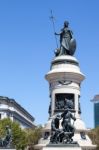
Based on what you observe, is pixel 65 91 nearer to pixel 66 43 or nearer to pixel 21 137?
pixel 66 43

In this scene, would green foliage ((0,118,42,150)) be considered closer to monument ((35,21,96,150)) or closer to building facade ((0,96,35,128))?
monument ((35,21,96,150))

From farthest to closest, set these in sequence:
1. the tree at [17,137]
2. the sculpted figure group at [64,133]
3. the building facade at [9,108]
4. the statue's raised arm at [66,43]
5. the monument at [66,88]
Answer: the building facade at [9,108] → the tree at [17,137] → the statue's raised arm at [66,43] → the monument at [66,88] → the sculpted figure group at [64,133]

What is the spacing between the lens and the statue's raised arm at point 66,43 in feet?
123

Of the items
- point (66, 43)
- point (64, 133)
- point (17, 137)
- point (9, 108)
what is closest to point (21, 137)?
point (17, 137)

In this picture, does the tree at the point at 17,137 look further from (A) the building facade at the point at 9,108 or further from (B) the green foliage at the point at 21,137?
(A) the building facade at the point at 9,108

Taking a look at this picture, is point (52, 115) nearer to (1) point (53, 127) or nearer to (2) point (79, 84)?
(2) point (79, 84)

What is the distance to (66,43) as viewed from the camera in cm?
3762

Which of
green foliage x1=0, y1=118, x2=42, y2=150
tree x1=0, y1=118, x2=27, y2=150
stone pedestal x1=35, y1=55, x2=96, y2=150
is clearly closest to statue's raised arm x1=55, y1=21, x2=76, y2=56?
stone pedestal x1=35, y1=55, x2=96, y2=150

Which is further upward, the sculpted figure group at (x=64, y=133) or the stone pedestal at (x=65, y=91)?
the stone pedestal at (x=65, y=91)

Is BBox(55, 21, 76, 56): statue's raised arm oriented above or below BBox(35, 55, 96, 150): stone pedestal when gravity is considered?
above

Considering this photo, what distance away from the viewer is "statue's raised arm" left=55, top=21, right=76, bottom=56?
1481 inches

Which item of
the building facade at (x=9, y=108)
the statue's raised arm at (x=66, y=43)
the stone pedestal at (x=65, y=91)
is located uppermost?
the building facade at (x=9, y=108)

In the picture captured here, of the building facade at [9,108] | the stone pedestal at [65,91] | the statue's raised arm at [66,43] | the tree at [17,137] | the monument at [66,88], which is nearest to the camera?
the monument at [66,88]

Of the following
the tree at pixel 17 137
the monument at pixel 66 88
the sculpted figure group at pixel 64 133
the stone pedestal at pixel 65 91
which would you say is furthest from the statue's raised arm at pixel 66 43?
the tree at pixel 17 137
